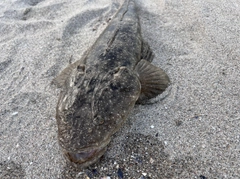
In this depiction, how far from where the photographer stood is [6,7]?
5711 mm

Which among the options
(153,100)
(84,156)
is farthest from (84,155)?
(153,100)

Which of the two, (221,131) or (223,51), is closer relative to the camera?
(221,131)

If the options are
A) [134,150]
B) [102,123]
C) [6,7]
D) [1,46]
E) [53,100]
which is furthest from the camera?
[6,7]

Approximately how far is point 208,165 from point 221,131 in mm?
512

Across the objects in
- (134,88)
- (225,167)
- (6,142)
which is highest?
(134,88)

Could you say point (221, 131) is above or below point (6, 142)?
below

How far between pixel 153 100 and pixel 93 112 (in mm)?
1080

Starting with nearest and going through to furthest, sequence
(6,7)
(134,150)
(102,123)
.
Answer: (102,123) → (134,150) → (6,7)

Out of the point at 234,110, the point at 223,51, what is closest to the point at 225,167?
the point at 234,110

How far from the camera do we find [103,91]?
2910 millimetres

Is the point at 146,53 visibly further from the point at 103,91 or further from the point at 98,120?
the point at 98,120

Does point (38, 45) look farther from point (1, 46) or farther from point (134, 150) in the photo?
point (134, 150)

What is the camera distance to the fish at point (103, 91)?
258cm

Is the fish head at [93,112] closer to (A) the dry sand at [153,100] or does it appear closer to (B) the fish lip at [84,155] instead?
(B) the fish lip at [84,155]
